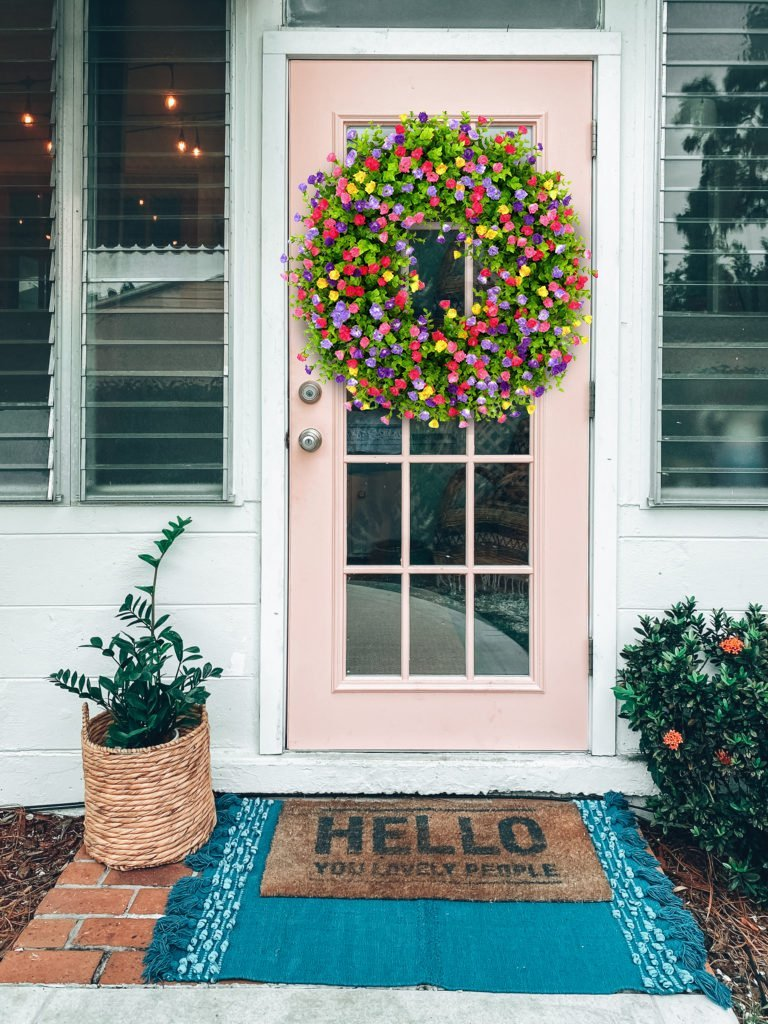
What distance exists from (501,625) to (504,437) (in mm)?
562

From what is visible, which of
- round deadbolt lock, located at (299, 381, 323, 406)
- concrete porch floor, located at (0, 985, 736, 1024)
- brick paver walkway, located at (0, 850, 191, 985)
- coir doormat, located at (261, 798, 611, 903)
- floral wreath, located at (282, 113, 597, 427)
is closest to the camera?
concrete porch floor, located at (0, 985, 736, 1024)

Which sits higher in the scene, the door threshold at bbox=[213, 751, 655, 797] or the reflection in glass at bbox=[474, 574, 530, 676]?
the reflection in glass at bbox=[474, 574, 530, 676]

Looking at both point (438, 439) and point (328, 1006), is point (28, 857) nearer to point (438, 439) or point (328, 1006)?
point (328, 1006)

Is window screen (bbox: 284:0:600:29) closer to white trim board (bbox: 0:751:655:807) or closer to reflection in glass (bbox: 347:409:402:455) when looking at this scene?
reflection in glass (bbox: 347:409:402:455)

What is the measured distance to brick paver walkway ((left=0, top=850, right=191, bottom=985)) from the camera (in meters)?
1.66

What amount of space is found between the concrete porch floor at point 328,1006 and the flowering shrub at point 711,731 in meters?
0.46

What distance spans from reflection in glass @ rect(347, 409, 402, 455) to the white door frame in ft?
0.66

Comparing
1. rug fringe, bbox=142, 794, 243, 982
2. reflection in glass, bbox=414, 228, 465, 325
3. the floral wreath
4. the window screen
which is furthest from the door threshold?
the window screen

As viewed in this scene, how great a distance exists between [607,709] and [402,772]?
63cm

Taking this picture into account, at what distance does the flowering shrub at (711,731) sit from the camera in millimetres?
1931

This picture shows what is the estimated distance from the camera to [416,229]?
7.47 feet

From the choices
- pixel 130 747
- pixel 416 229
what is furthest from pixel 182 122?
pixel 130 747

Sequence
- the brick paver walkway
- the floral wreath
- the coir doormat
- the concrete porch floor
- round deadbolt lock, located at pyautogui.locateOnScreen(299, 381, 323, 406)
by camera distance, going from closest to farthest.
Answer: the concrete porch floor → the brick paver walkway → the coir doormat → the floral wreath → round deadbolt lock, located at pyautogui.locateOnScreen(299, 381, 323, 406)

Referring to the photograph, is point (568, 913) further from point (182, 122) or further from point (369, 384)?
point (182, 122)
